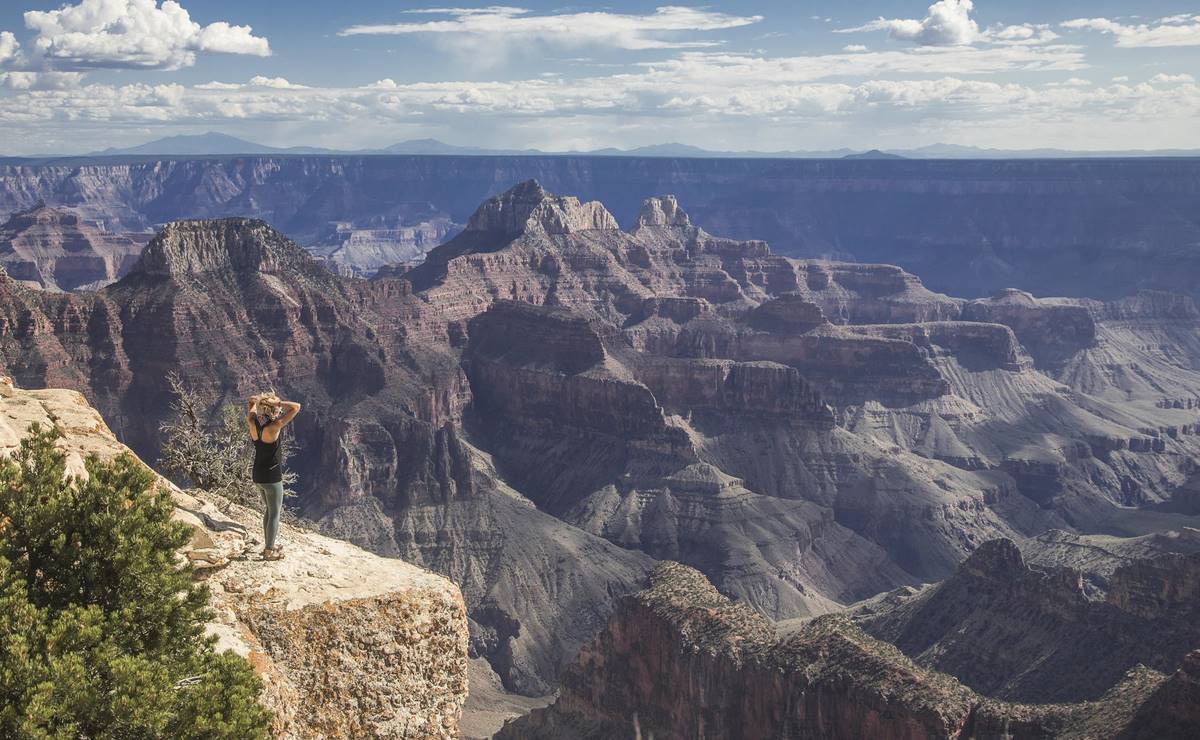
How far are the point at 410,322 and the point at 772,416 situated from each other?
48.8m

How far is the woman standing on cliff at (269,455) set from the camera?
27.1m

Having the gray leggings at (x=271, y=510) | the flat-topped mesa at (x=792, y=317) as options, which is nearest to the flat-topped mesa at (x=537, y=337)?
the flat-topped mesa at (x=792, y=317)

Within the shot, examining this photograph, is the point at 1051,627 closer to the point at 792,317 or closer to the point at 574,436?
the point at 574,436

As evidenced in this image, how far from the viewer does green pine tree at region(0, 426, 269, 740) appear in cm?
1908

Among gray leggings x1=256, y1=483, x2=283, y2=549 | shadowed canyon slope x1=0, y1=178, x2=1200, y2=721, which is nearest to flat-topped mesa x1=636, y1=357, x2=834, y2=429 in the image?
shadowed canyon slope x1=0, y1=178, x2=1200, y2=721

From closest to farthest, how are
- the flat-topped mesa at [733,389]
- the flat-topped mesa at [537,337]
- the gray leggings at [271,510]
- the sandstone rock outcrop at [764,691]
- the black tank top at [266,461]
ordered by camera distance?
1. the gray leggings at [271,510]
2. the black tank top at [266,461]
3. the sandstone rock outcrop at [764,691]
4. the flat-topped mesa at [537,337]
5. the flat-topped mesa at [733,389]

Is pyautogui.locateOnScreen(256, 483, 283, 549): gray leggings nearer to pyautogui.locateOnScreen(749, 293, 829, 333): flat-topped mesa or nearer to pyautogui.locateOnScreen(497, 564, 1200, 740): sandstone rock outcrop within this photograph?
pyautogui.locateOnScreen(497, 564, 1200, 740): sandstone rock outcrop

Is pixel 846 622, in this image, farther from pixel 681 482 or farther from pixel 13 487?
pixel 681 482

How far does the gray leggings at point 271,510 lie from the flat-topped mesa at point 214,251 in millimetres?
111049

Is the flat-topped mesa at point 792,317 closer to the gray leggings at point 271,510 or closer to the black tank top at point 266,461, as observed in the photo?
the black tank top at point 266,461

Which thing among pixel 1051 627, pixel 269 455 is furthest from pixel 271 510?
pixel 1051 627

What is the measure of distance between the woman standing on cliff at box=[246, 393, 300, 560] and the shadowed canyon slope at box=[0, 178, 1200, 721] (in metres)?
68.4

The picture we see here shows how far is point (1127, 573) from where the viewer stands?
255 feet

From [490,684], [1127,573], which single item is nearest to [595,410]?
[490,684]
